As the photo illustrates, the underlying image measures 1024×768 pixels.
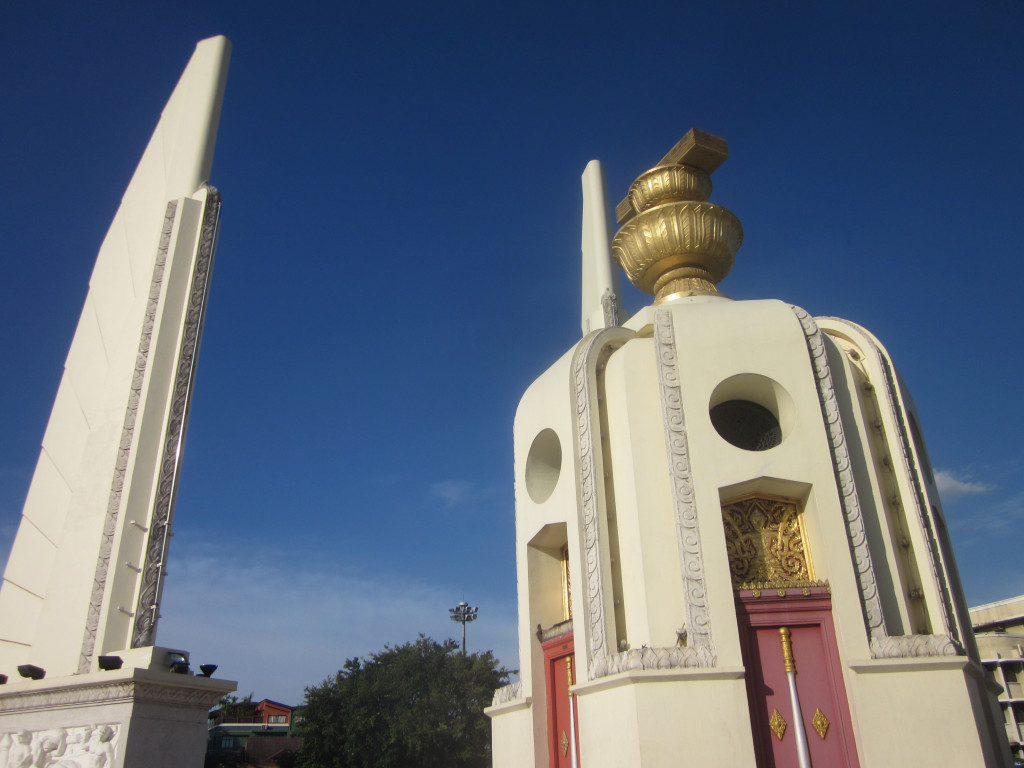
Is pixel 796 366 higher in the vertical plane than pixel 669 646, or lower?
higher

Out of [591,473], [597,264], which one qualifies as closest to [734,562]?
[591,473]

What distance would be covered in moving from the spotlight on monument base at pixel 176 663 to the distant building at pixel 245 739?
2813cm

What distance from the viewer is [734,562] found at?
30.9 ft

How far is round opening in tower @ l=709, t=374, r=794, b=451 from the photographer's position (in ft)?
33.5

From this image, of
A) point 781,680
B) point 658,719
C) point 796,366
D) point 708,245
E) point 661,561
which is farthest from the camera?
point 708,245

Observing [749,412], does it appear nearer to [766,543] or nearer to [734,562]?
[766,543]

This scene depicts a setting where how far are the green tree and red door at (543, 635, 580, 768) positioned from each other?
23335mm

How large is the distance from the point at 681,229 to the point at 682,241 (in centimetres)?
20

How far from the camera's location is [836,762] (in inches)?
323

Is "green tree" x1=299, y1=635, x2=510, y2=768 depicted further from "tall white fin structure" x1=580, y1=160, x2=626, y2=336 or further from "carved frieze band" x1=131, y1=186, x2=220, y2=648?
"carved frieze band" x1=131, y1=186, x2=220, y2=648

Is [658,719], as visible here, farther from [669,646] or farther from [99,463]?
[99,463]

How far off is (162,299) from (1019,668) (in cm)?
4250

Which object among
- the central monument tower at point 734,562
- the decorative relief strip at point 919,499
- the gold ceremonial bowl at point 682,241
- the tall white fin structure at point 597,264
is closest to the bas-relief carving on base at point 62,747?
the central monument tower at point 734,562

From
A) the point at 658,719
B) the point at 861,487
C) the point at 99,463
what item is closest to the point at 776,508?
the point at 861,487
